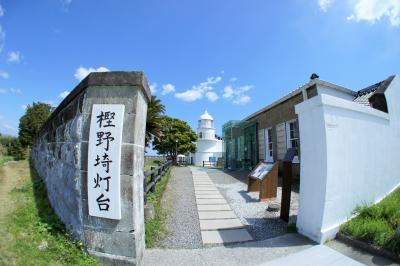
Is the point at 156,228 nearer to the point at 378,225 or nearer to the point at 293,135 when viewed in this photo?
the point at 378,225

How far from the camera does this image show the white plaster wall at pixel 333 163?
12.2 feet

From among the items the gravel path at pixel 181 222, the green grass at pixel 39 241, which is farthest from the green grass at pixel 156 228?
the green grass at pixel 39 241

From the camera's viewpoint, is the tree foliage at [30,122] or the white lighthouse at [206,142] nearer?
the tree foliage at [30,122]

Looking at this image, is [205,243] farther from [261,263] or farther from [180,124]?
[180,124]

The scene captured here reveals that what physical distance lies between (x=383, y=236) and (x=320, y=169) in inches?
45.7

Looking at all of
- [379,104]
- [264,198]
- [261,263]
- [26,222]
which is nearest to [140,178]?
[261,263]

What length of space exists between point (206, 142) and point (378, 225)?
106ft

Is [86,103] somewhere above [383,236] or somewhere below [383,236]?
above

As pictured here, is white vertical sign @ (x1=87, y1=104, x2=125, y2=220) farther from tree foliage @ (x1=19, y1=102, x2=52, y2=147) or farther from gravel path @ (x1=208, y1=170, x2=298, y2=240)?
tree foliage @ (x1=19, y1=102, x2=52, y2=147)

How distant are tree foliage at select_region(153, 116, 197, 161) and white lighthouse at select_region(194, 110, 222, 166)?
18.1ft

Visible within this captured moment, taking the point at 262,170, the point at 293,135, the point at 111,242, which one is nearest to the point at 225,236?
the point at 111,242

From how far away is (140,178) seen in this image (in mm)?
3283

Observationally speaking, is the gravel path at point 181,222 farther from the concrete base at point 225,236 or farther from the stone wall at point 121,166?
the stone wall at point 121,166

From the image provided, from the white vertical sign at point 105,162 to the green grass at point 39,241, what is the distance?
61 cm
